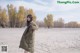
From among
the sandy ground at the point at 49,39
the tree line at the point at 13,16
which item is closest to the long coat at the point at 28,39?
the sandy ground at the point at 49,39

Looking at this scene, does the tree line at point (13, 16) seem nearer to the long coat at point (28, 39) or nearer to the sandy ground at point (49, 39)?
the sandy ground at point (49, 39)

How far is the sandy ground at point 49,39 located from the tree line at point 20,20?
66 millimetres

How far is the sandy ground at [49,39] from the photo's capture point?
12.6ft

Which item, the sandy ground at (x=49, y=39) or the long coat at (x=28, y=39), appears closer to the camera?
the long coat at (x=28, y=39)

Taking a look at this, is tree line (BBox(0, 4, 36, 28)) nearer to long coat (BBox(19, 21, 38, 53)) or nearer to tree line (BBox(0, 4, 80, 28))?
tree line (BBox(0, 4, 80, 28))

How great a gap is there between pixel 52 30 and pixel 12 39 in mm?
633

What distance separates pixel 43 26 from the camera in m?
3.88

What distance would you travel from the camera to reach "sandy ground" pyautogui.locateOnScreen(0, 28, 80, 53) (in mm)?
3848

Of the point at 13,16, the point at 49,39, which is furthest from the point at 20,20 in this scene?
the point at 49,39

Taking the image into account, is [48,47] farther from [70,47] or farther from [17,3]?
[17,3]

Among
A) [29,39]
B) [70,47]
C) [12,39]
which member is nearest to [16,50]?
[12,39]

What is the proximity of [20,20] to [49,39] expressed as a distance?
537mm

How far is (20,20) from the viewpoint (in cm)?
396

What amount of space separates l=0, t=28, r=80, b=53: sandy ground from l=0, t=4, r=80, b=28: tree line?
7 cm
